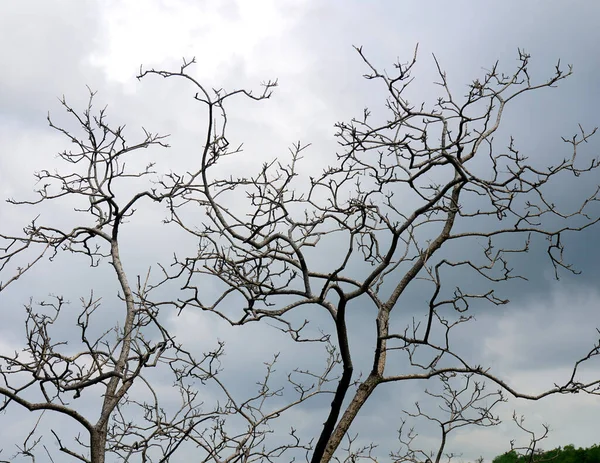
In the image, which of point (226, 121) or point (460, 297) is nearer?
point (226, 121)

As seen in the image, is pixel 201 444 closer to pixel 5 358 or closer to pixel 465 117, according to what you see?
pixel 5 358

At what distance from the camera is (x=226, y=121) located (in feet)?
21.2

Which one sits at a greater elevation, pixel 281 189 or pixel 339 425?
pixel 281 189

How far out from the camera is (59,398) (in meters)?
6.56

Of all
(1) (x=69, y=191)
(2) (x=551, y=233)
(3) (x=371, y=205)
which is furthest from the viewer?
(1) (x=69, y=191)

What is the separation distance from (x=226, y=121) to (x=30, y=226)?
10.1ft

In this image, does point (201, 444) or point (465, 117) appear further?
point (201, 444)

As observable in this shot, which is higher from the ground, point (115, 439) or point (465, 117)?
point (465, 117)

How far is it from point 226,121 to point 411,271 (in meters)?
2.82

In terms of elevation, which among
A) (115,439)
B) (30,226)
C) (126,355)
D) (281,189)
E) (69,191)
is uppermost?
(69,191)

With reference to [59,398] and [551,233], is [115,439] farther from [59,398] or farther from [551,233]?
[551,233]

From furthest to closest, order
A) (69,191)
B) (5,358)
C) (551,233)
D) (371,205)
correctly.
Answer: (69,191)
(551,233)
(371,205)
(5,358)

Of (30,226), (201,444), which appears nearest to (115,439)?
(201,444)

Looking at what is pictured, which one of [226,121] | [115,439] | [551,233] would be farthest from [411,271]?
[115,439]
